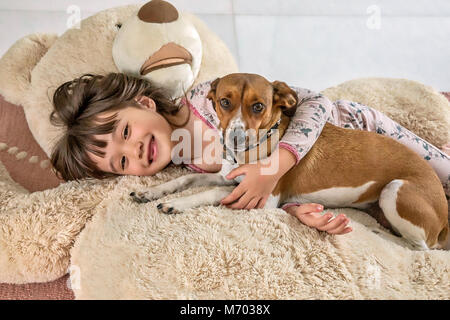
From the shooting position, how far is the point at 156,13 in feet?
6.15

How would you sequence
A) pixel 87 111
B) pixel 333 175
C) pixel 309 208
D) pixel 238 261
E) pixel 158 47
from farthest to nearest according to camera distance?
pixel 158 47
pixel 87 111
pixel 333 175
pixel 309 208
pixel 238 261

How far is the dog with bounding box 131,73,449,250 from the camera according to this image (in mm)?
1459

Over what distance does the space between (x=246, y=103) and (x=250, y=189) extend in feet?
0.92

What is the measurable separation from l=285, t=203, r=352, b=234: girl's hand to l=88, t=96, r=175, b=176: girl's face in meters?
0.56

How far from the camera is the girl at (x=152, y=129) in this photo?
153 centimetres

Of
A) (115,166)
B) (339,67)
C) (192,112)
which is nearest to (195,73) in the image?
(192,112)

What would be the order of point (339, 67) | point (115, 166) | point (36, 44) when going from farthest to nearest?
point (339, 67) < point (36, 44) < point (115, 166)

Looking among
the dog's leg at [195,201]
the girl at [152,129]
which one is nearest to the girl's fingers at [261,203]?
the girl at [152,129]

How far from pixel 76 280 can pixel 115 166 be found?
0.46 meters

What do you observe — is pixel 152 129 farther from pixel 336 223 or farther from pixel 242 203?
pixel 336 223

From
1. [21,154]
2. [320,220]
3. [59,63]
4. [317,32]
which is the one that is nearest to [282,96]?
[320,220]

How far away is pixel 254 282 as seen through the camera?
1.21m
